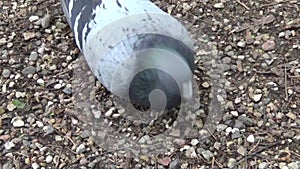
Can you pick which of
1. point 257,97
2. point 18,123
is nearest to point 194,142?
point 257,97

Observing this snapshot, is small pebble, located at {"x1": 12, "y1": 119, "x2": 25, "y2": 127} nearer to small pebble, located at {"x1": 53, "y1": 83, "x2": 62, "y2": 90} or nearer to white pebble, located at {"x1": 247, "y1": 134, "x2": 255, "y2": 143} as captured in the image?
small pebble, located at {"x1": 53, "y1": 83, "x2": 62, "y2": 90}

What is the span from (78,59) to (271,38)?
0.84 m

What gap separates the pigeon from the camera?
215 cm

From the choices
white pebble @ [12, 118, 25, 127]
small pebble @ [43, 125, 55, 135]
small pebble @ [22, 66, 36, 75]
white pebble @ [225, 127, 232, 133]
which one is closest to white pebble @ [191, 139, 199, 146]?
white pebble @ [225, 127, 232, 133]

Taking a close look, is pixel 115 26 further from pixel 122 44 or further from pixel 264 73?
pixel 264 73

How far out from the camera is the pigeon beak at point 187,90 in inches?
85.9

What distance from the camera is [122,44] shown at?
2195 mm

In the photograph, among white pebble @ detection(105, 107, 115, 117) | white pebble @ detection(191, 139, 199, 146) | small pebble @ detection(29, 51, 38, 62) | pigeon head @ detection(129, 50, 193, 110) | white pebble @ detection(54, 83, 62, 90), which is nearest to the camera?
pigeon head @ detection(129, 50, 193, 110)

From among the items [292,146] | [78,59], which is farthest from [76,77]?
[292,146]

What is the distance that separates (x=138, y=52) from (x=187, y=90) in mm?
231

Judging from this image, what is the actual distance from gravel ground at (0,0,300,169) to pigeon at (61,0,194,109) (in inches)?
6.3

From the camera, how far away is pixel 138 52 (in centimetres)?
215

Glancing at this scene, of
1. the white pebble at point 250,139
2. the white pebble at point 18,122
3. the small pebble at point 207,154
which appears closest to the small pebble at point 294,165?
the white pebble at point 250,139

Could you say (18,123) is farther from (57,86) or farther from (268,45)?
(268,45)
